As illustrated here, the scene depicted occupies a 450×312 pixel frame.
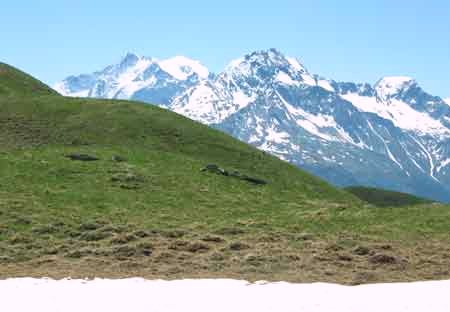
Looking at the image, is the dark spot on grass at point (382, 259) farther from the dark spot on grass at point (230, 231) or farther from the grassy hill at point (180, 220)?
the dark spot on grass at point (230, 231)

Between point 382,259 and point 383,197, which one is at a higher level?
point 383,197

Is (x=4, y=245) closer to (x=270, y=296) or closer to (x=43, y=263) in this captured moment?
(x=43, y=263)

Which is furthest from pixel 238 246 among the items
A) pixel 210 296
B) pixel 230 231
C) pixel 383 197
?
pixel 383 197

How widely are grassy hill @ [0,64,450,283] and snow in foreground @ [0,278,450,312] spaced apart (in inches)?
81.9

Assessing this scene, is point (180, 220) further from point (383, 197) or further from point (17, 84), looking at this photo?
point (383, 197)

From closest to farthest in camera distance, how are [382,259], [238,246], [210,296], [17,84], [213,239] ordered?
1. [210,296]
2. [382,259]
3. [238,246]
4. [213,239]
5. [17,84]

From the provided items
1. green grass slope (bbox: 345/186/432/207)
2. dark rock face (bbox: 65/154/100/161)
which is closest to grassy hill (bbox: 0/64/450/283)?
dark rock face (bbox: 65/154/100/161)

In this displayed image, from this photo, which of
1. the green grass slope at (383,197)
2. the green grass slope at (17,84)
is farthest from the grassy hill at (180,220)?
the green grass slope at (383,197)

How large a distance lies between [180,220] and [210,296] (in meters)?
17.1

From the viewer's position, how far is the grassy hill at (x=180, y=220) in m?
32.2

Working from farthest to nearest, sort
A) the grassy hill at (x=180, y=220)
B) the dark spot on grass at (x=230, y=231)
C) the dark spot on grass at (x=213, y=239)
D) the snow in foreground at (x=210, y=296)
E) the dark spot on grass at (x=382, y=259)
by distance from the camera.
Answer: the dark spot on grass at (x=230, y=231) → the dark spot on grass at (x=213, y=239) → the dark spot on grass at (x=382, y=259) → the grassy hill at (x=180, y=220) → the snow in foreground at (x=210, y=296)

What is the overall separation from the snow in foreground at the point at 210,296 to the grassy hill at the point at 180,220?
2081mm

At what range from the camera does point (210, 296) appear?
85.9ft

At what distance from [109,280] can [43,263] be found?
19.4ft
